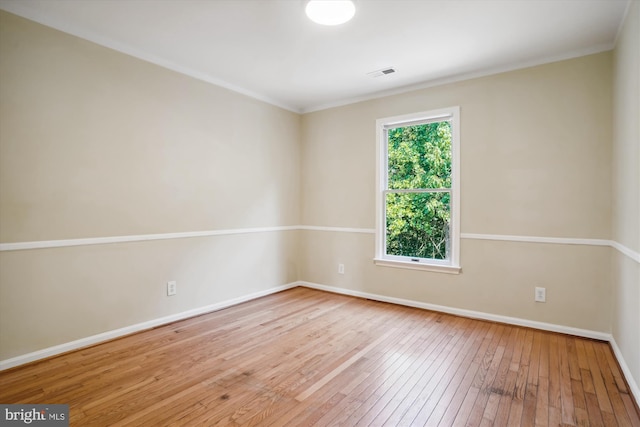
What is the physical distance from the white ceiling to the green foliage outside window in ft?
2.10

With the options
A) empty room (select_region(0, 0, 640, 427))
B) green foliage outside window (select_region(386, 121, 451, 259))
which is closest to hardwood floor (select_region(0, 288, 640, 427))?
empty room (select_region(0, 0, 640, 427))

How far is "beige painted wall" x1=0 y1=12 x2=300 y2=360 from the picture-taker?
2416 millimetres

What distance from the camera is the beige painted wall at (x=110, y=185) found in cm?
242

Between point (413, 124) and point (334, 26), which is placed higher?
point (334, 26)

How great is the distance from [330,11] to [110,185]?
2.28 meters

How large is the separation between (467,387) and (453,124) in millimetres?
2604

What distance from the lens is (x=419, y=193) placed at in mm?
3938

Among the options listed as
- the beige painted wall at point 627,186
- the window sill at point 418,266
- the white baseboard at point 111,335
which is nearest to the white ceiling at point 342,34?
the beige painted wall at point 627,186

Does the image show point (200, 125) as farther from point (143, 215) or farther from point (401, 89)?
point (401, 89)

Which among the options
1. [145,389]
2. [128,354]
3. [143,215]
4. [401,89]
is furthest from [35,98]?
[401,89]

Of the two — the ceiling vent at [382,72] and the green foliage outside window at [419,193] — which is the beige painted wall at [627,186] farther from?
the ceiling vent at [382,72]

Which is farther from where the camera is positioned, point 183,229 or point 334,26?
point 183,229

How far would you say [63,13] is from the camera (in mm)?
2473

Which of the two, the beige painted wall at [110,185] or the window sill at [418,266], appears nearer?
the beige painted wall at [110,185]
